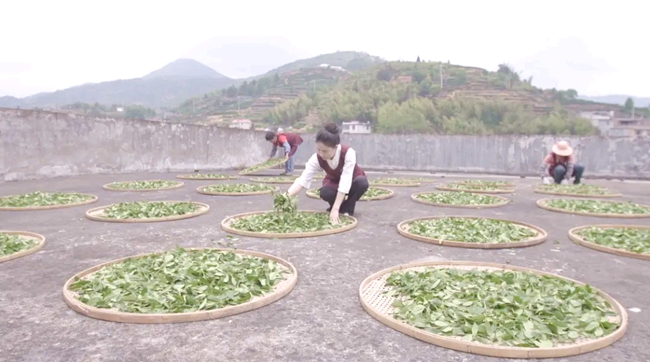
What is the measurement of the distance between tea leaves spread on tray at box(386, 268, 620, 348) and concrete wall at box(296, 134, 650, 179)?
13623 millimetres

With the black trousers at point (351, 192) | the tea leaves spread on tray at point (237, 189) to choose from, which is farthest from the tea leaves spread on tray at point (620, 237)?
the tea leaves spread on tray at point (237, 189)

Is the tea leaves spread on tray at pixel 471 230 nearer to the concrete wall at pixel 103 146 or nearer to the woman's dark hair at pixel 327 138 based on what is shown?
the woman's dark hair at pixel 327 138

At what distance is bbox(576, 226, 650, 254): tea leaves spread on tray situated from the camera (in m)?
3.99

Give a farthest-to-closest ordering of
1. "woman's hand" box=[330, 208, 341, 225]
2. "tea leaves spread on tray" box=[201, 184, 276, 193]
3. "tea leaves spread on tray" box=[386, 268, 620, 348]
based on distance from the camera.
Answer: "tea leaves spread on tray" box=[201, 184, 276, 193] → "woman's hand" box=[330, 208, 341, 225] → "tea leaves spread on tray" box=[386, 268, 620, 348]

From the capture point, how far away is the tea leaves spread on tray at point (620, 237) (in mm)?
3994

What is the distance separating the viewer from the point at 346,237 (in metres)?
4.48

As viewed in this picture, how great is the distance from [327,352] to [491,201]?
551 centimetres

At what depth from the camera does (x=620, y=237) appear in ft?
14.4

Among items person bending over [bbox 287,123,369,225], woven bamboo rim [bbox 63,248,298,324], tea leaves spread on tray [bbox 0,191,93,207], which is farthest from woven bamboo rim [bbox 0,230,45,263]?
person bending over [bbox 287,123,369,225]

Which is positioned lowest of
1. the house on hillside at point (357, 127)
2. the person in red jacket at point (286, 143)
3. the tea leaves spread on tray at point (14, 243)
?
the house on hillside at point (357, 127)

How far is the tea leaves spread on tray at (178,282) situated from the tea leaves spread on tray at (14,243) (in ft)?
3.90

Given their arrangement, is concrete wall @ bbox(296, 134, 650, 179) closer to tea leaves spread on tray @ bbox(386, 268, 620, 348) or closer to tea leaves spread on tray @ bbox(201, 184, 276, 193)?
tea leaves spread on tray @ bbox(201, 184, 276, 193)

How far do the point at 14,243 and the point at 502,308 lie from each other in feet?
13.3

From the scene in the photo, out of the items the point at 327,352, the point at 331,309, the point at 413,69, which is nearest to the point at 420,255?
the point at 331,309
